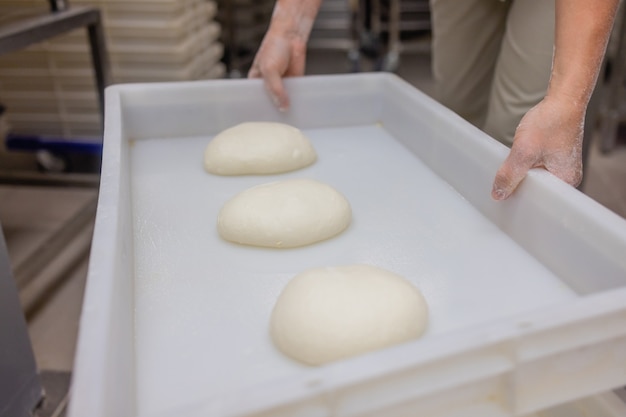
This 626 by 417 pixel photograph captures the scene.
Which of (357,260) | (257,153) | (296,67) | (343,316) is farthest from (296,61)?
(343,316)

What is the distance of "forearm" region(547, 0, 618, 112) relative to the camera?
0.81 m

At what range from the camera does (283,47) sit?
133 cm

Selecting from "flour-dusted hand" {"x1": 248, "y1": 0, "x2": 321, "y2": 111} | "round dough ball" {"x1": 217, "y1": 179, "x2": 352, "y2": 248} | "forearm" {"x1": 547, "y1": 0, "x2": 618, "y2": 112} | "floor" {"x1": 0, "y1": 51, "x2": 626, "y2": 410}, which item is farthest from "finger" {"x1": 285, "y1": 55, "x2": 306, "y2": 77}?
"floor" {"x1": 0, "y1": 51, "x2": 626, "y2": 410}

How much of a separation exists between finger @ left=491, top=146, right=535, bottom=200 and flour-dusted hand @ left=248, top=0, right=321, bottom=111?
1.97ft

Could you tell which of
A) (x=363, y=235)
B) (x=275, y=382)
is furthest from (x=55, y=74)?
(x=275, y=382)

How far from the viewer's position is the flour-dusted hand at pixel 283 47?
128 cm

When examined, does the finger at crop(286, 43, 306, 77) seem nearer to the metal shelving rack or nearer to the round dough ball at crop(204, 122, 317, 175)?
the round dough ball at crop(204, 122, 317, 175)

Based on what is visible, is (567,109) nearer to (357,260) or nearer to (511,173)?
(511,173)

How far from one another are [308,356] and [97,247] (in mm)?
281

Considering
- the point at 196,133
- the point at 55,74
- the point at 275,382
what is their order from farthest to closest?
the point at 55,74
the point at 196,133
the point at 275,382

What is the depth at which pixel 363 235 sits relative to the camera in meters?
0.91

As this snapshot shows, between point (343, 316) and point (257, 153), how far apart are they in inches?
19.9

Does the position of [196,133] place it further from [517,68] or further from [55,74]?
[55,74]

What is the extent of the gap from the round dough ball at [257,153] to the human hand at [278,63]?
171 millimetres
